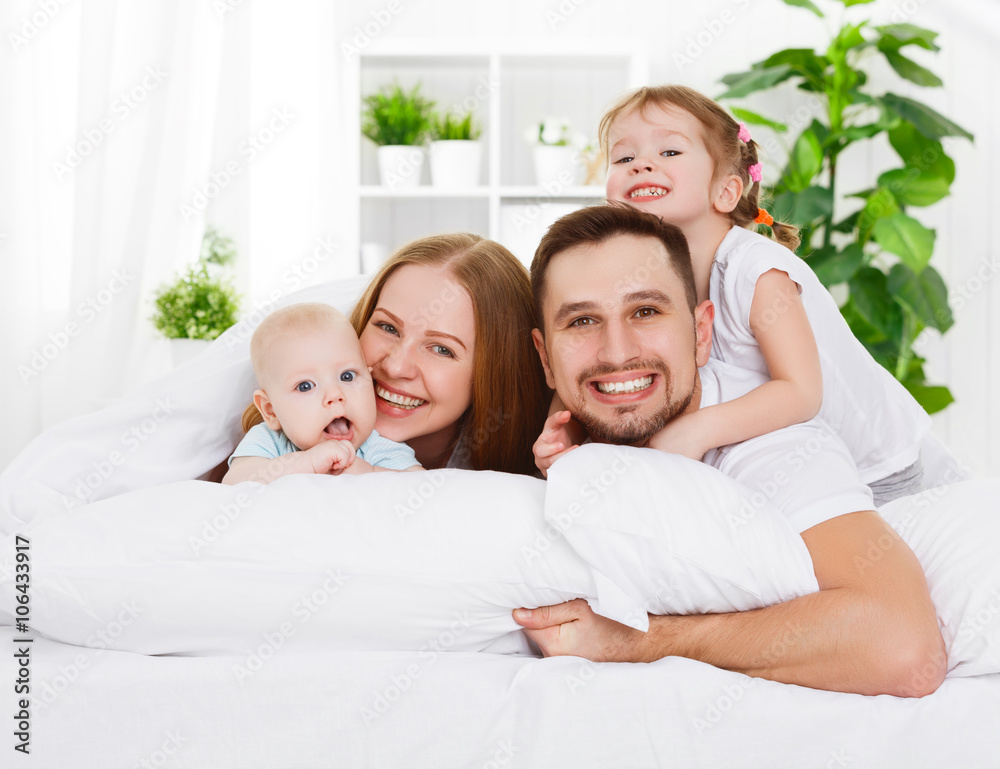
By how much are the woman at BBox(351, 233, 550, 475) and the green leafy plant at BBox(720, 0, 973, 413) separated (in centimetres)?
175

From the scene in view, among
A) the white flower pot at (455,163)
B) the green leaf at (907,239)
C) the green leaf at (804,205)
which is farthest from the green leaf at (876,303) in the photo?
the white flower pot at (455,163)

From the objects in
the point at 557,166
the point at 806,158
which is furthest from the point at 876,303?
the point at 557,166

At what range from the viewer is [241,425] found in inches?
52.4

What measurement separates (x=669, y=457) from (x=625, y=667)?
25cm

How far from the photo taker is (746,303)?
1272 mm

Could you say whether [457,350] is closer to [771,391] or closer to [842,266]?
[771,391]

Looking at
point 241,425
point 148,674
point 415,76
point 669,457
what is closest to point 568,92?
point 415,76

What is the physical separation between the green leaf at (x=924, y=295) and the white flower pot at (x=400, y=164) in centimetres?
176

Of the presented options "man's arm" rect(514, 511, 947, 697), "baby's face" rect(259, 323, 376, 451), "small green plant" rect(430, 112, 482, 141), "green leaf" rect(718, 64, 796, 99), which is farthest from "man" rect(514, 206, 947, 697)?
"small green plant" rect(430, 112, 482, 141)

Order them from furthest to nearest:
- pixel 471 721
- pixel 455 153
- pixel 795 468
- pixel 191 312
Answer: pixel 455 153 → pixel 191 312 → pixel 795 468 → pixel 471 721

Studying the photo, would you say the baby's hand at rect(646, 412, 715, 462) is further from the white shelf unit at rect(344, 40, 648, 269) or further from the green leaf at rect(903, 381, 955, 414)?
the green leaf at rect(903, 381, 955, 414)

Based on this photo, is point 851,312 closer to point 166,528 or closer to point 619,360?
point 619,360

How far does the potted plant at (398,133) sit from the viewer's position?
10.0 ft

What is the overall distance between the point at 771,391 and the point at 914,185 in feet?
6.99
